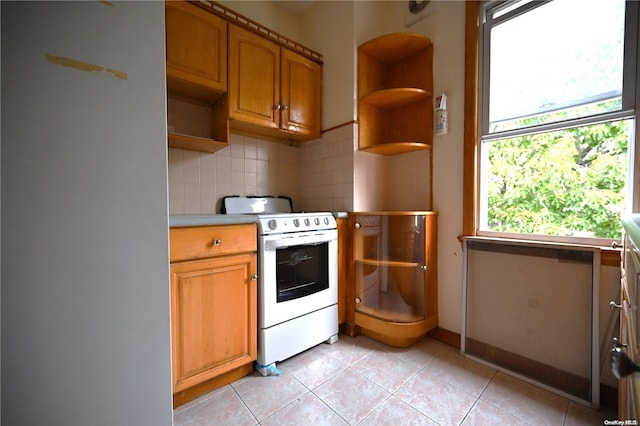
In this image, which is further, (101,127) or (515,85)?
(515,85)

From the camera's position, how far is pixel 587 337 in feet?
4.21

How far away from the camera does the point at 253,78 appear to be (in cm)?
183

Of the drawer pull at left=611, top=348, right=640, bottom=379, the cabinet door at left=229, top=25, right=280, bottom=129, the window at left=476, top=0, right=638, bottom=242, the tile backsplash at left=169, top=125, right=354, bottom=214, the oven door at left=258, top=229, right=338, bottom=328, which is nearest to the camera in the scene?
the drawer pull at left=611, top=348, right=640, bottom=379

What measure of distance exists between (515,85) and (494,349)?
165 centimetres

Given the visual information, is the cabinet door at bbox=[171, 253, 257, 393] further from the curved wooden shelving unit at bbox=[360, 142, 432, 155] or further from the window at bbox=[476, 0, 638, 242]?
the window at bbox=[476, 0, 638, 242]

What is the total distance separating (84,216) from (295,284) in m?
1.18

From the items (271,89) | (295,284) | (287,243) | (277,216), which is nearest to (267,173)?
(271,89)

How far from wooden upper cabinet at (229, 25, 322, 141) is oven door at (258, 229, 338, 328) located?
90 cm

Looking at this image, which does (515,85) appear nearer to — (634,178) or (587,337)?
(634,178)

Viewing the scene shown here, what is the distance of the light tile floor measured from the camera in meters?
1.17

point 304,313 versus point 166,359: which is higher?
point 166,359

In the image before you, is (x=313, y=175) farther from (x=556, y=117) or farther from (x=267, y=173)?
(x=556, y=117)

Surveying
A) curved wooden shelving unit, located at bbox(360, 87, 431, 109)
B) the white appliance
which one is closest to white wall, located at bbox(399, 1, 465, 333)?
curved wooden shelving unit, located at bbox(360, 87, 431, 109)

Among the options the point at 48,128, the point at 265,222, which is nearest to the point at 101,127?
the point at 48,128
